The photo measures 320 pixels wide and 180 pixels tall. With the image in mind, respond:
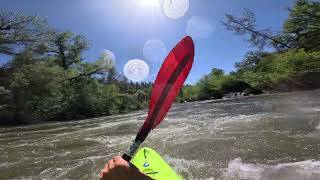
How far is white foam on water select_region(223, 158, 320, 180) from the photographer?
3643 millimetres

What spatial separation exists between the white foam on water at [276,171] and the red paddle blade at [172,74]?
8.08 ft

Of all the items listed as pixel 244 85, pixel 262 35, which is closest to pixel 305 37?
pixel 262 35

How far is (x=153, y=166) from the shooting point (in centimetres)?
154

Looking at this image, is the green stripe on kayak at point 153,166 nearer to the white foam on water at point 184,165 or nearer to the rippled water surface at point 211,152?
the rippled water surface at point 211,152

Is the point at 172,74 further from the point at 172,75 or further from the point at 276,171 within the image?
the point at 276,171

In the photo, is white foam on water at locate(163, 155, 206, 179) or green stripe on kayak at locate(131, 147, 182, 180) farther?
white foam on water at locate(163, 155, 206, 179)

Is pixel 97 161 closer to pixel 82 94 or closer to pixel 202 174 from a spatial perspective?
pixel 202 174

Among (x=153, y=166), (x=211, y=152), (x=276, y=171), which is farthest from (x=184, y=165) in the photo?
(x=153, y=166)

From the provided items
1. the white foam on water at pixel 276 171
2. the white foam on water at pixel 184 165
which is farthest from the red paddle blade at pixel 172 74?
the white foam on water at pixel 184 165

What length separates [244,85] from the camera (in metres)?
41.0

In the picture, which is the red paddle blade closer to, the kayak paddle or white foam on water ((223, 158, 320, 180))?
the kayak paddle

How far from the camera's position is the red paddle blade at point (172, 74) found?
1.52 m

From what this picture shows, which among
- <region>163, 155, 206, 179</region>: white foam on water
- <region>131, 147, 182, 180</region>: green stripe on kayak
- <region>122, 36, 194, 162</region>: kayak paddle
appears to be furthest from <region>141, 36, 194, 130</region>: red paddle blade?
<region>163, 155, 206, 179</region>: white foam on water

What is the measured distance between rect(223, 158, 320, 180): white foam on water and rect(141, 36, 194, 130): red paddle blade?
2.46m
